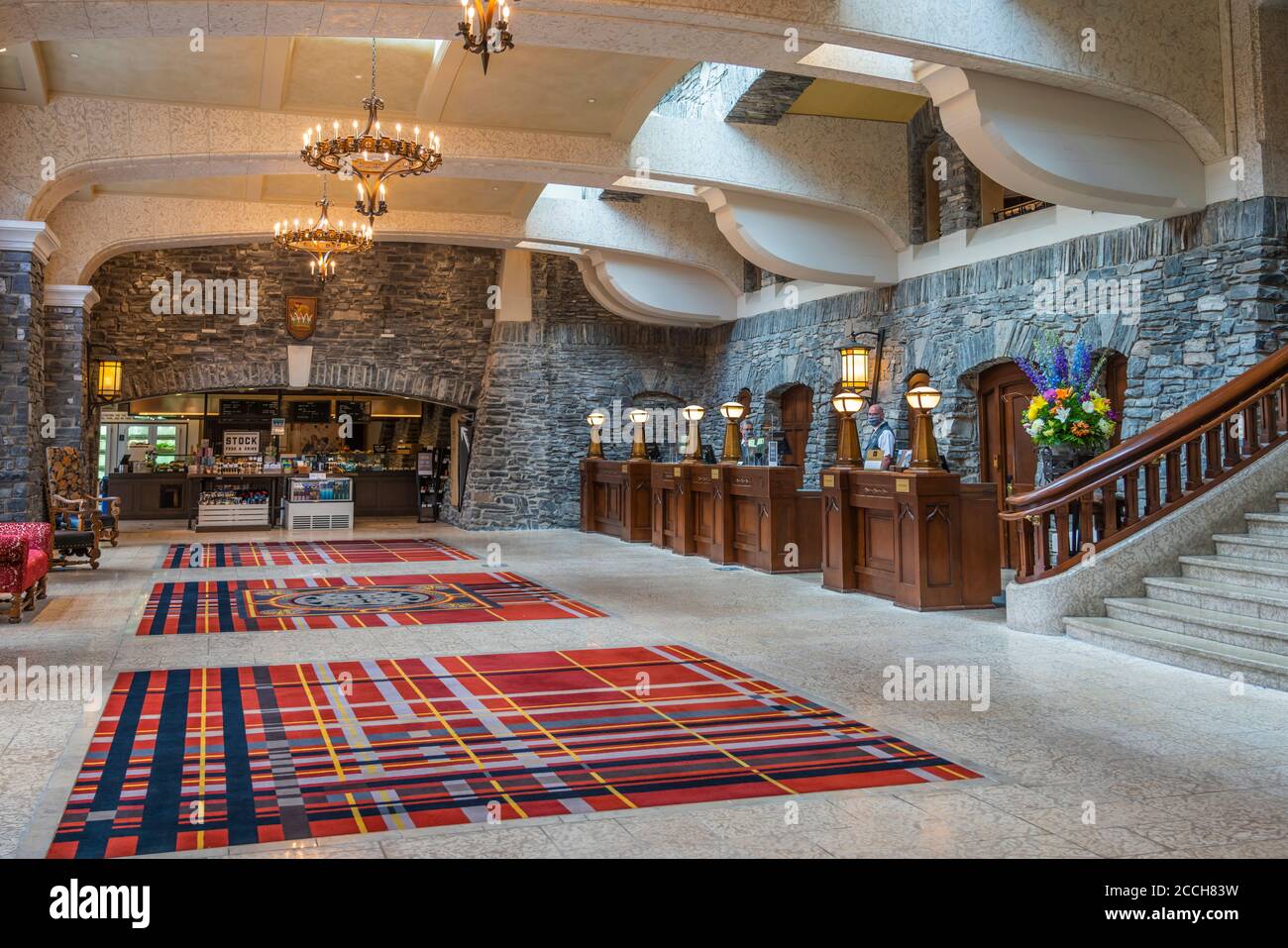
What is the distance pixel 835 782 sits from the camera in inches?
143

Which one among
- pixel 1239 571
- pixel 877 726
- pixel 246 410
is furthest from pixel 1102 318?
pixel 246 410

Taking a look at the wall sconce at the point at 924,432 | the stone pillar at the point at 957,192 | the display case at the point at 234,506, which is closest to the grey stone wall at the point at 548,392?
the display case at the point at 234,506

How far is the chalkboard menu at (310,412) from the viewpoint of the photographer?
61.6 feet

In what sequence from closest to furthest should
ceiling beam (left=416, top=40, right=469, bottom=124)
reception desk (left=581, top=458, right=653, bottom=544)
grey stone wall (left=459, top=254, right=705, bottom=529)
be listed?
ceiling beam (left=416, top=40, right=469, bottom=124) → reception desk (left=581, top=458, right=653, bottom=544) → grey stone wall (left=459, top=254, right=705, bottom=529)

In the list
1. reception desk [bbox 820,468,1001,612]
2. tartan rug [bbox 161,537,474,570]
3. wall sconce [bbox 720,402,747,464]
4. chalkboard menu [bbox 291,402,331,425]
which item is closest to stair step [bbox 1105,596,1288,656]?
reception desk [bbox 820,468,1001,612]

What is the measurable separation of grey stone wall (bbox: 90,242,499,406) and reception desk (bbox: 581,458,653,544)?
2.56 m

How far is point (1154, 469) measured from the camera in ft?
21.7

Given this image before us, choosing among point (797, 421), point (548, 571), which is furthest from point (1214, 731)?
point (797, 421)

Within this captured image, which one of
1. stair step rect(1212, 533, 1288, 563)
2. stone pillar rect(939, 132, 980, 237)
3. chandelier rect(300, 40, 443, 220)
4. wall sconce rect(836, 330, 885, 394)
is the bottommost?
stair step rect(1212, 533, 1288, 563)

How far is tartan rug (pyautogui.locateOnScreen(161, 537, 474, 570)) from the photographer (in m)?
11.2

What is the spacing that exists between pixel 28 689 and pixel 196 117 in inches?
260

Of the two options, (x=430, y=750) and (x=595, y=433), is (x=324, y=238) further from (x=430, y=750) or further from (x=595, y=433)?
(x=430, y=750)

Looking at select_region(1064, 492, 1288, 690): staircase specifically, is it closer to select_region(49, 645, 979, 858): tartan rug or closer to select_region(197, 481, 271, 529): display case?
select_region(49, 645, 979, 858): tartan rug

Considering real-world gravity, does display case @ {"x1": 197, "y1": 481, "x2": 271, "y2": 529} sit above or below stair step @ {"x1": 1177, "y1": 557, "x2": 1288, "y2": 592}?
above
